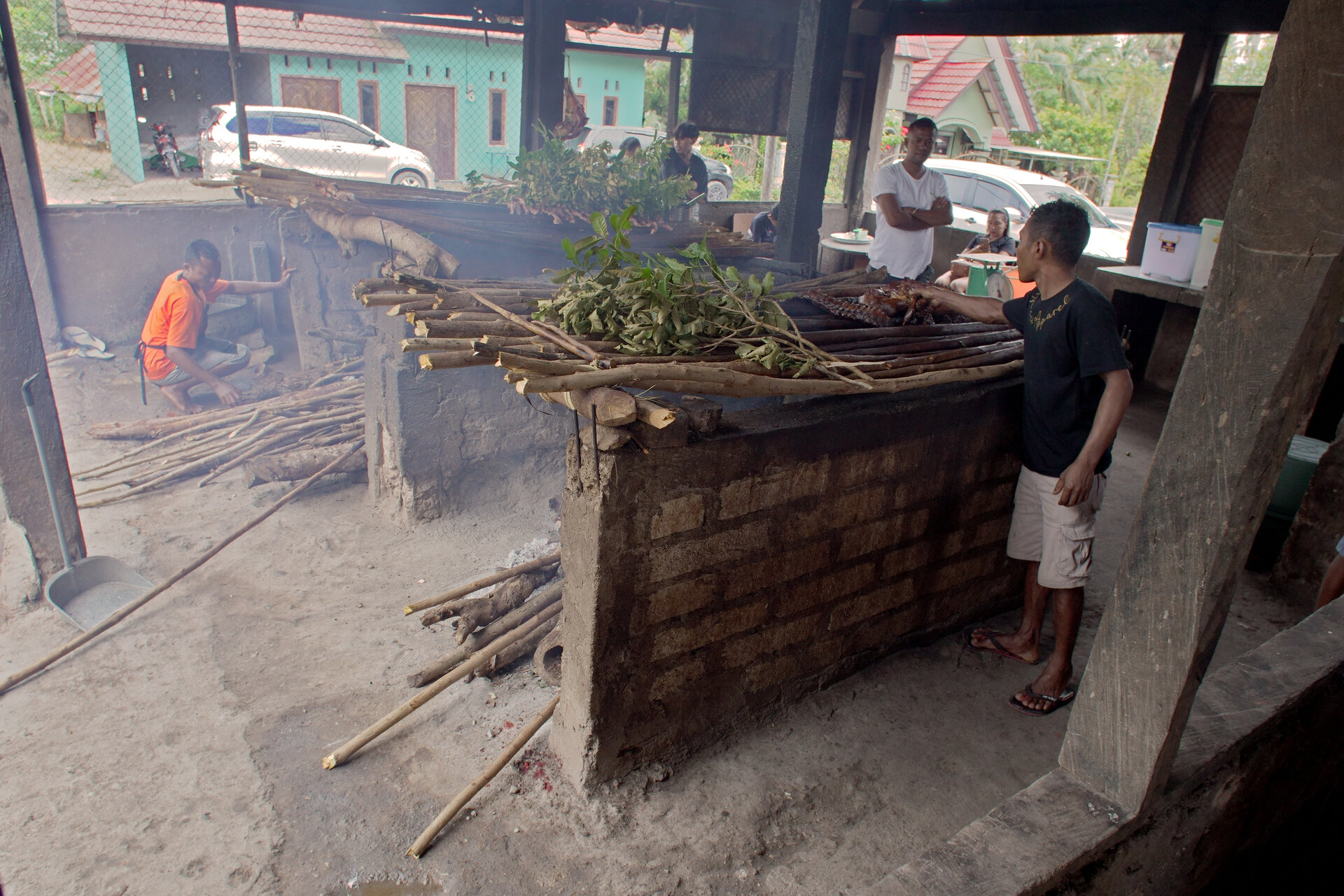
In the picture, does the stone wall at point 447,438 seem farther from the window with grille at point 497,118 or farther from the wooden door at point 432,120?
the window with grille at point 497,118

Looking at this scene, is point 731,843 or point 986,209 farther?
point 986,209

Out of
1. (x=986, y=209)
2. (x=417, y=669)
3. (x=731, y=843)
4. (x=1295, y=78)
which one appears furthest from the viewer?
(x=986, y=209)

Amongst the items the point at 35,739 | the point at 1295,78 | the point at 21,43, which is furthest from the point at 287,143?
the point at 1295,78

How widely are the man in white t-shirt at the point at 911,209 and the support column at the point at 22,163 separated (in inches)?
296

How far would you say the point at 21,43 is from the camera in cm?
1764

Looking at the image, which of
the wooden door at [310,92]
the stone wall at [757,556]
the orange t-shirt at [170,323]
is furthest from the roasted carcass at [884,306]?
the wooden door at [310,92]

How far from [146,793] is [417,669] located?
116 centimetres

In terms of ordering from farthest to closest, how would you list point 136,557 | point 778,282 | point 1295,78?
1. point 778,282
2. point 136,557
3. point 1295,78

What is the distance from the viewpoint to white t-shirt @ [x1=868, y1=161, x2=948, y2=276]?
605cm

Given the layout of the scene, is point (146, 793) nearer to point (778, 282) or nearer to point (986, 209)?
point (778, 282)

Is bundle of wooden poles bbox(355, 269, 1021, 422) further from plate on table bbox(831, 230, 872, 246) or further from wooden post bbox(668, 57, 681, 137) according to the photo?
wooden post bbox(668, 57, 681, 137)

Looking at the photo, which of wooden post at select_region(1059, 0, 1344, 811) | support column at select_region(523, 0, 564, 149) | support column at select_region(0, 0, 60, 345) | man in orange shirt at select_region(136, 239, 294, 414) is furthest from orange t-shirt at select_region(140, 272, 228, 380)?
wooden post at select_region(1059, 0, 1344, 811)

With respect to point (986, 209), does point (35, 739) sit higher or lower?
lower

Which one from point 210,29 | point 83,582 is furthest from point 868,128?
point 210,29
